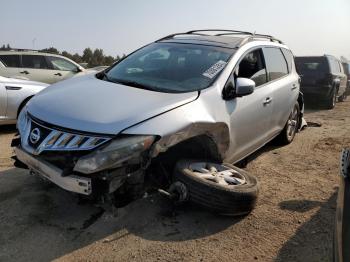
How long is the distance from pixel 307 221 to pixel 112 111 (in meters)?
2.10

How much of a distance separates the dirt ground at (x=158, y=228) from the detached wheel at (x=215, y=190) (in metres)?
0.20

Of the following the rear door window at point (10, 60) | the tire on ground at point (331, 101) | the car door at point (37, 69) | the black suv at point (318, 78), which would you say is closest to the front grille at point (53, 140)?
the rear door window at point (10, 60)

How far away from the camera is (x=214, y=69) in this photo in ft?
14.7

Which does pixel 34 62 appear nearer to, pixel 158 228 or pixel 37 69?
pixel 37 69

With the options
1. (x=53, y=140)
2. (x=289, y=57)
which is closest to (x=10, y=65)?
(x=289, y=57)

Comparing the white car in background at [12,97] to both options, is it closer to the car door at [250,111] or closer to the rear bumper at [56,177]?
the rear bumper at [56,177]

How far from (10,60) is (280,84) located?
8.31 m

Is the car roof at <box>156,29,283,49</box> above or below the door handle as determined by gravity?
above

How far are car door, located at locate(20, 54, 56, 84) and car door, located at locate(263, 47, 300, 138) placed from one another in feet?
25.1

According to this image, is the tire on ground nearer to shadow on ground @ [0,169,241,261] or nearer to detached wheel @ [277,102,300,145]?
detached wheel @ [277,102,300,145]

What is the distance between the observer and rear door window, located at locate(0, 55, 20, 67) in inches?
448

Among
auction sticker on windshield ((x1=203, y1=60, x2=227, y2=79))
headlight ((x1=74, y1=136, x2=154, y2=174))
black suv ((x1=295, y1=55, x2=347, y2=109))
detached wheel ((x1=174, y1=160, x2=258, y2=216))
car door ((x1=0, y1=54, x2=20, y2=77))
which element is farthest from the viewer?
black suv ((x1=295, y1=55, x2=347, y2=109))

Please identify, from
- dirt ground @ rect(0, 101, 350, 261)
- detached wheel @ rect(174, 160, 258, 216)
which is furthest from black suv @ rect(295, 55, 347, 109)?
detached wheel @ rect(174, 160, 258, 216)

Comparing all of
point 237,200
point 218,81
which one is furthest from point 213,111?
point 237,200
